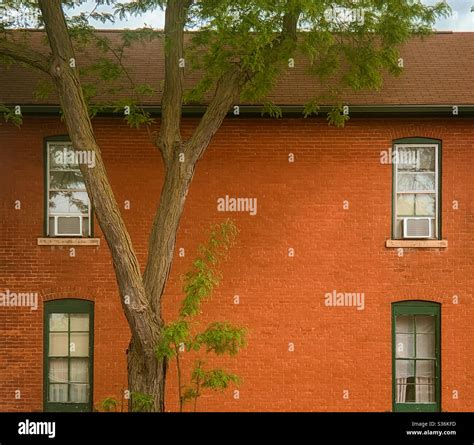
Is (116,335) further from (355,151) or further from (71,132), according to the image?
(355,151)

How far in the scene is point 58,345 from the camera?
13.9 metres

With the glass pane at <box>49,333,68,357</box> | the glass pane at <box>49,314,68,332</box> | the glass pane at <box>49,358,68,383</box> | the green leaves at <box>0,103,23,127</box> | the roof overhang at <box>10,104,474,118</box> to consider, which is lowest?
the glass pane at <box>49,358,68,383</box>

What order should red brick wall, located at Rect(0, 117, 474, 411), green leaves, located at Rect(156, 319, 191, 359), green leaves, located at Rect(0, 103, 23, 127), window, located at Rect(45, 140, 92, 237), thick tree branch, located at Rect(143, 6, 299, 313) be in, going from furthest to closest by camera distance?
1. window, located at Rect(45, 140, 92, 237)
2. red brick wall, located at Rect(0, 117, 474, 411)
3. green leaves, located at Rect(0, 103, 23, 127)
4. thick tree branch, located at Rect(143, 6, 299, 313)
5. green leaves, located at Rect(156, 319, 191, 359)

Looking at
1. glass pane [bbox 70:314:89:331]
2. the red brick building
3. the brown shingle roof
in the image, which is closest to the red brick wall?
the red brick building

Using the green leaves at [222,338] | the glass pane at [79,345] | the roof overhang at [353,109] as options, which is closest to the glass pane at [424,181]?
the roof overhang at [353,109]

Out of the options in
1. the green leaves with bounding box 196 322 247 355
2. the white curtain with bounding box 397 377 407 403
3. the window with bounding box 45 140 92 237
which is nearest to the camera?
the green leaves with bounding box 196 322 247 355

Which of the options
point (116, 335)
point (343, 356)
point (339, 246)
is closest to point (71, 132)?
point (116, 335)

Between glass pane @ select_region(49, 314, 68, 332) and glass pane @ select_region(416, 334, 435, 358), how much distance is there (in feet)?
22.3

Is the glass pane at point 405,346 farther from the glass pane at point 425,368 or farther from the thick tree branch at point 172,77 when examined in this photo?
the thick tree branch at point 172,77

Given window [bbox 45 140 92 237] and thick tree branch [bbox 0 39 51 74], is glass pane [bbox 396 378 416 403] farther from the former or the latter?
thick tree branch [bbox 0 39 51 74]

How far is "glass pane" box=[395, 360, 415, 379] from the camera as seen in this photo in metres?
13.8

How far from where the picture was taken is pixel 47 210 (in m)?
14.0
